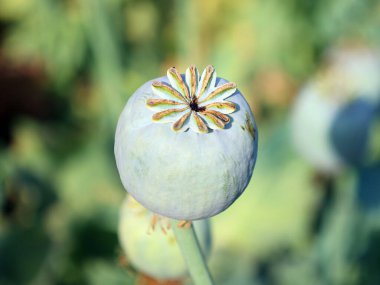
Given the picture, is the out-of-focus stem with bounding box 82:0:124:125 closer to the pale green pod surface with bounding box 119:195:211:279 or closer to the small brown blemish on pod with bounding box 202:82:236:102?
the pale green pod surface with bounding box 119:195:211:279

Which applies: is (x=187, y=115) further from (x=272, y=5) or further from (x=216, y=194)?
(x=272, y=5)

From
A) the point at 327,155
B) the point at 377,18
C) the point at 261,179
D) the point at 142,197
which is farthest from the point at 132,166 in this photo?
the point at 377,18

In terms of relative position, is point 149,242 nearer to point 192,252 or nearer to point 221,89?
point 192,252

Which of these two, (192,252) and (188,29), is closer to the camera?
(192,252)

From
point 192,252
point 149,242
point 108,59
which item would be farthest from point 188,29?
point 192,252

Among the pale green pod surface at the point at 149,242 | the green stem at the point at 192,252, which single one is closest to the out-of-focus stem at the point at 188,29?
the pale green pod surface at the point at 149,242

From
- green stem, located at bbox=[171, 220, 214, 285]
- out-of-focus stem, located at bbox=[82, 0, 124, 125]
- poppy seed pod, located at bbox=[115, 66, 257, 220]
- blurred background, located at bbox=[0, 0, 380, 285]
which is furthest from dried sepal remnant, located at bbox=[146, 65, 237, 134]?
out-of-focus stem, located at bbox=[82, 0, 124, 125]
